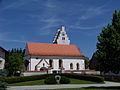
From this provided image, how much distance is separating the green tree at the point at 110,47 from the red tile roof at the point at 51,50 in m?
37.4

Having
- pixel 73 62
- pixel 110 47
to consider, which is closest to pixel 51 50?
pixel 73 62

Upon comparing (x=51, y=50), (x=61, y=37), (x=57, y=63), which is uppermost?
(x=61, y=37)

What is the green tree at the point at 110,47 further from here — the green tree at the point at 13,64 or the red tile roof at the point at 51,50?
the red tile roof at the point at 51,50

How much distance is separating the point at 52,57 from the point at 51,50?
2.73 meters

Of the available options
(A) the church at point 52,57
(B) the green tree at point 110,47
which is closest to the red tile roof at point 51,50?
(A) the church at point 52,57

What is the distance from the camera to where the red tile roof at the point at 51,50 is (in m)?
61.8

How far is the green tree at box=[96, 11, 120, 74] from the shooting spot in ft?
77.4

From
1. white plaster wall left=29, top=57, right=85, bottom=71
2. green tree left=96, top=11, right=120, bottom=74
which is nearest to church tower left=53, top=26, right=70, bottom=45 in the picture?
white plaster wall left=29, top=57, right=85, bottom=71

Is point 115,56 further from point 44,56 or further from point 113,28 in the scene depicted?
point 44,56

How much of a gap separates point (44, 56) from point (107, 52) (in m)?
38.6

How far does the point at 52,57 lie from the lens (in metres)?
62.8

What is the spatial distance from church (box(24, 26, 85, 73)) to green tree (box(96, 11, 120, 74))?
34229 millimetres

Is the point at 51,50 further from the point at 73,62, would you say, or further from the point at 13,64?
the point at 13,64

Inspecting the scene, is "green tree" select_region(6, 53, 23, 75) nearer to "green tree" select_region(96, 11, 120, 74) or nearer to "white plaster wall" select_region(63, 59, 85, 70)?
"white plaster wall" select_region(63, 59, 85, 70)
